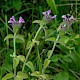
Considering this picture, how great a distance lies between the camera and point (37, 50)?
62.3 inches

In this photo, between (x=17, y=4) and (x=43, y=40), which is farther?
(x=17, y=4)

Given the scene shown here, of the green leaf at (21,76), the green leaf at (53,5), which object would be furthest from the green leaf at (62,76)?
the green leaf at (53,5)

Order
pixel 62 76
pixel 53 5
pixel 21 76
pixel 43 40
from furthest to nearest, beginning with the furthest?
1. pixel 53 5
2. pixel 43 40
3. pixel 62 76
4. pixel 21 76

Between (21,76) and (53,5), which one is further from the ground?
(53,5)

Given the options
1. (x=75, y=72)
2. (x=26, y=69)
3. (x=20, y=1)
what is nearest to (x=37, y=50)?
(x=26, y=69)

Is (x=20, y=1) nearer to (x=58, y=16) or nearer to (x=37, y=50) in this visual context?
(x=58, y=16)

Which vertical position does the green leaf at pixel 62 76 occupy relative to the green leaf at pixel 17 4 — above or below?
below

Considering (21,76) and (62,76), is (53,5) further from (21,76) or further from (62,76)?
(21,76)

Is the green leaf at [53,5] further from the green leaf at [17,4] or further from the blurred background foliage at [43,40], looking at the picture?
the green leaf at [17,4]

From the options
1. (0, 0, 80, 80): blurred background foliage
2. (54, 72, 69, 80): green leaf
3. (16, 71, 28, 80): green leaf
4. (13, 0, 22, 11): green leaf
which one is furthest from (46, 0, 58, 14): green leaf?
(16, 71, 28, 80): green leaf

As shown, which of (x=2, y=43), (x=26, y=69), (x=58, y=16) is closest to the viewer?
(x=26, y=69)

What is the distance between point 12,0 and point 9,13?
10 cm

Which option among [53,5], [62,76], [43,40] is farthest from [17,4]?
[62,76]

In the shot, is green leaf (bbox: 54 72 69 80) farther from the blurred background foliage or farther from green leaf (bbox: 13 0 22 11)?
green leaf (bbox: 13 0 22 11)
